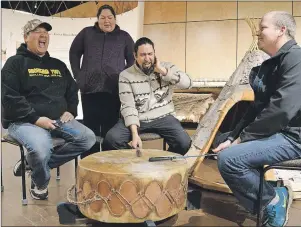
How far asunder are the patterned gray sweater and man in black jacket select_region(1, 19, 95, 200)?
1.20 feet

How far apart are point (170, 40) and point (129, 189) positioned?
392 cm

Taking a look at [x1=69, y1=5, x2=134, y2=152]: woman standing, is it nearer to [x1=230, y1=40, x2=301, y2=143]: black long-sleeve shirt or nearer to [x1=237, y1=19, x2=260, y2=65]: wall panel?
[x1=230, y1=40, x2=301, y2=143]: black long-sleeve shirt

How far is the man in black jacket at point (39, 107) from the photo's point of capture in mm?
2359

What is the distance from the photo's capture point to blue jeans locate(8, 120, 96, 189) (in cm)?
231

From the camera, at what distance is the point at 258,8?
15.7 ft

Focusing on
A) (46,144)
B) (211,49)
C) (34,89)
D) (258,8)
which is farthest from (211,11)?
(46,144)

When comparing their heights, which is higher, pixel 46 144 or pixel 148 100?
pixel 148 100

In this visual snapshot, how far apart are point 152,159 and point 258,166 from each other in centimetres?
52

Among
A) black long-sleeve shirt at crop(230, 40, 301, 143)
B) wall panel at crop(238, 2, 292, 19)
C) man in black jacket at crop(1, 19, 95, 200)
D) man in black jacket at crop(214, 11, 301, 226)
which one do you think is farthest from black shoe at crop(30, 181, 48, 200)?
wall panel at crop(238, 2, 292, 19)

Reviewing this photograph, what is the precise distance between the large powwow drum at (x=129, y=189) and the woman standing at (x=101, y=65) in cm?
100

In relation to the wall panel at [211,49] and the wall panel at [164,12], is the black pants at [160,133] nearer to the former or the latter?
the wall panel at [211,49]

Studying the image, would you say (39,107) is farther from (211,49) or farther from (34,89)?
(211,49)

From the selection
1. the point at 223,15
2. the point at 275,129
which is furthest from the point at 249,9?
the point at 275,129

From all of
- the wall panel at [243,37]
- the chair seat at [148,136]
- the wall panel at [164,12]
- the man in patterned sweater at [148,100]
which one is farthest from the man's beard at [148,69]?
the wall panel at [164,12]
